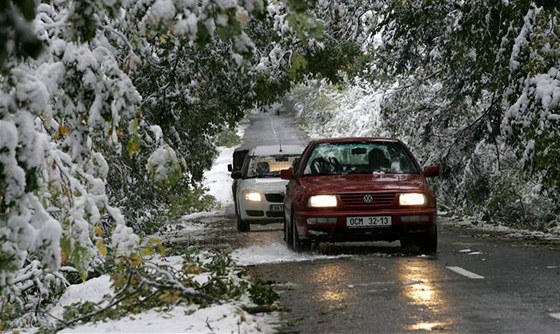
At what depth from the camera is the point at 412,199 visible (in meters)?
12.5

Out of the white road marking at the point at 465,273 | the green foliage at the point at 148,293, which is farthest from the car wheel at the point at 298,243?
the green foliage at the point at 148,293

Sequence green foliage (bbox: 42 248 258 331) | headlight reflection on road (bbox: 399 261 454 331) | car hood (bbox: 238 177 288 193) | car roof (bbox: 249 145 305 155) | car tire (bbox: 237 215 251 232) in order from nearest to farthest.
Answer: headlight reflection on road (bbox: 399 261 454 331)
green foliage (bbox: 42 248 258 331)
car hood (bbox: 238 177 288 193)
car tire (bbox: 237 215 251 232)
car roof (bbox: 249 145 305 155)

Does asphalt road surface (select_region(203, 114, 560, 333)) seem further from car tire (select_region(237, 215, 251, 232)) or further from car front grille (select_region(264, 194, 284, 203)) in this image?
car tire (select_region(237, 215, 251, 232))

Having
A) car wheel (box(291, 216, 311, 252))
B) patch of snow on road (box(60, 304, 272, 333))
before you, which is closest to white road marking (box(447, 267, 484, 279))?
car wheel (box(291, 216, 311, 252))

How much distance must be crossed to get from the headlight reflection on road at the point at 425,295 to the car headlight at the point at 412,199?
135 centimetres

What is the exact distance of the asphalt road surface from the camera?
23.2 feet

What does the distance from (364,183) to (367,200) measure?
1.05 ft

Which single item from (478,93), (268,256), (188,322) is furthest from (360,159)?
(188,322)

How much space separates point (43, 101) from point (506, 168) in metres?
24.3

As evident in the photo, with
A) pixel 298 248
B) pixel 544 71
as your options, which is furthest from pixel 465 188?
pixel 298 248

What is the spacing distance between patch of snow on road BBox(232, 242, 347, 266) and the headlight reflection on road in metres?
1.56

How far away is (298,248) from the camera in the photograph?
42.5 ft

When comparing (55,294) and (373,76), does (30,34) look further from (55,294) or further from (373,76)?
(373,76)

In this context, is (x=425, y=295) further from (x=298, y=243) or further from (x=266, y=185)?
(x=266, y=185)
